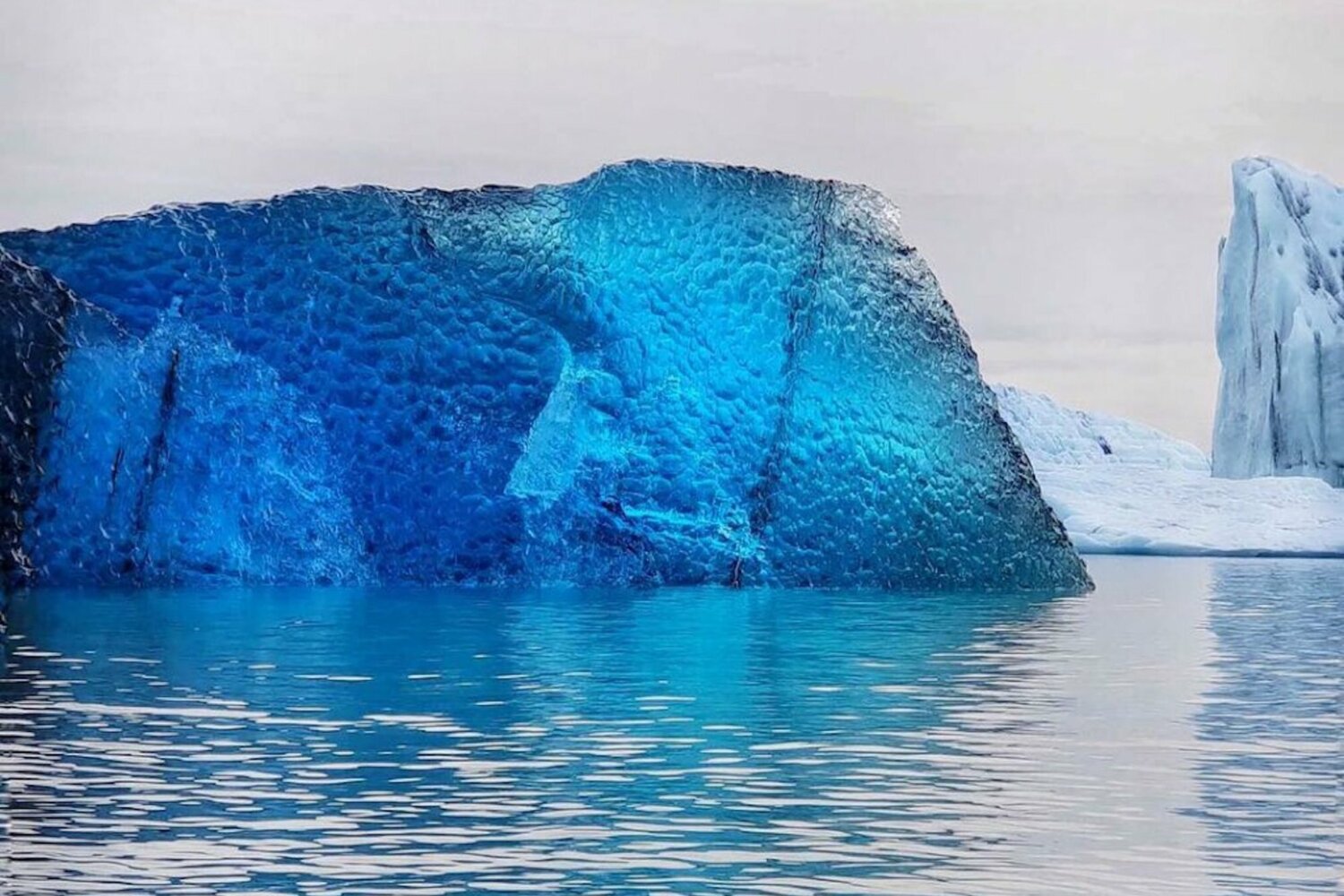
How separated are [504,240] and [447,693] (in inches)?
518

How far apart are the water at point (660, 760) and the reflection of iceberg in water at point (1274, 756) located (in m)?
0.02

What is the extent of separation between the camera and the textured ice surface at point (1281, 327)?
51.0 metres

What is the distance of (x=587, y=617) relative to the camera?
17.1m

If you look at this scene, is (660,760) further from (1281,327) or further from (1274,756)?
(1281,327)

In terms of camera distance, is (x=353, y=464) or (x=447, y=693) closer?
(x=447, y=693)

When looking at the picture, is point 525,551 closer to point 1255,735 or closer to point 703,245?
point 703,245

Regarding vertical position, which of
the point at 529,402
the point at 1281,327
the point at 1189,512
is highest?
the point at 1281,327

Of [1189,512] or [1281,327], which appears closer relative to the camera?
[1189,512]

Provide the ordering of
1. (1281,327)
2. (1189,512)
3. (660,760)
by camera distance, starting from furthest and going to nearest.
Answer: (1281,327) → (1189,512) → (660,760)

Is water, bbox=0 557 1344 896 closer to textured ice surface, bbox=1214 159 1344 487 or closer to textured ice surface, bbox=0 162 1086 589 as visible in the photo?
textured ice surface, bbox=0 162 1086 589

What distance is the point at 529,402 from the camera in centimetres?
2258

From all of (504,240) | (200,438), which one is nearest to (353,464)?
(200,438)

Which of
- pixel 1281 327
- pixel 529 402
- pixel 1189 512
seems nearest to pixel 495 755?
pixel 529 402

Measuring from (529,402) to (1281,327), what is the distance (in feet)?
109
